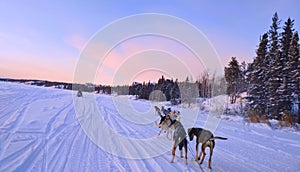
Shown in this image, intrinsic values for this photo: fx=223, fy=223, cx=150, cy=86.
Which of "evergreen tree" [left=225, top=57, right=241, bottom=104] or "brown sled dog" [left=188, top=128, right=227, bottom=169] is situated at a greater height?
"evergreen tree" [left=225, top=57, right=241, bottom=104]

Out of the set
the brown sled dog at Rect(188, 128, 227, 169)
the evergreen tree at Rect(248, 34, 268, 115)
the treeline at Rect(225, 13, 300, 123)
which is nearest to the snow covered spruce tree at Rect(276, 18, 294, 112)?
the treeline at Rect(225, 13, 300, 123)

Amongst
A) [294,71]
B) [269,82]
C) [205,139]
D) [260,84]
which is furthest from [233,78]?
[205,139]

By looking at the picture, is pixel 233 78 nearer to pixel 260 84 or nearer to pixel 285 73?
pixel 260 84

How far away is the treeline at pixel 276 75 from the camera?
24028 mm

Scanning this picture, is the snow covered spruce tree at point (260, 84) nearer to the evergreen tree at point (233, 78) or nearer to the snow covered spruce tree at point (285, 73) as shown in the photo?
the snow covered spruce tree at point (285, 73)

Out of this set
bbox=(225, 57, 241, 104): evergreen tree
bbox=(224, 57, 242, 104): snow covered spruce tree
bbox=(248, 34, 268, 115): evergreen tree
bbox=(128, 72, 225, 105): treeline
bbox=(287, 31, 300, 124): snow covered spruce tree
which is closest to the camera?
bbox=(287, 31, 300, 124): snow covered spruce tree

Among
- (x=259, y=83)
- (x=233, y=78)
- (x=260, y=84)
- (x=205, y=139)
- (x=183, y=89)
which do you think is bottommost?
(x=205, y=139)

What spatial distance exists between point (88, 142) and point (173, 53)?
644 centimetres

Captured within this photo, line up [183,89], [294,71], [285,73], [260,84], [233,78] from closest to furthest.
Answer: [294,71] < [285,73] < [260,84] < [183,89] < [233,78]

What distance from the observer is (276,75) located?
26.0 meters

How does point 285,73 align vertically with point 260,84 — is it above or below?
above

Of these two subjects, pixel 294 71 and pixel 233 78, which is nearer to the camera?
pixel 294 71

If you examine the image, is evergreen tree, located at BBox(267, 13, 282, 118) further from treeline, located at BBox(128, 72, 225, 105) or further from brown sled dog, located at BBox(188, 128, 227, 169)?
brown sled dog, located at BBox(188, 128, 227, 169)

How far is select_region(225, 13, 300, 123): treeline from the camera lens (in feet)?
78.8
